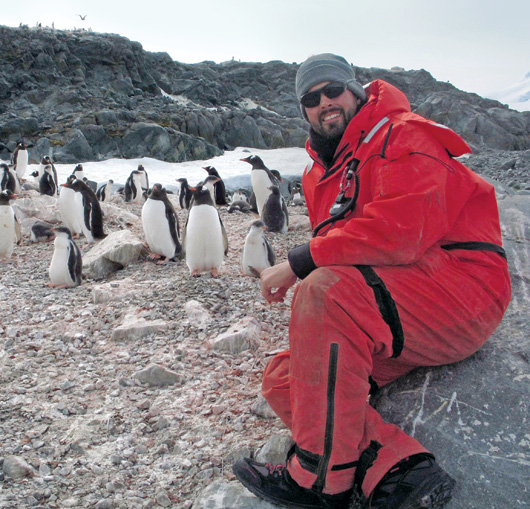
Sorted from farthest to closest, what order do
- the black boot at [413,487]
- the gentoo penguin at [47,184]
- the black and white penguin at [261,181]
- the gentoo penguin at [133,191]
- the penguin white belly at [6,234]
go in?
1. the gentoo penguin at [133,191]
2. the gentoo penguin at [47,184]
3. the black and white penguin at [261,181]
4. the penguin white belly at [6,234]
5. the black boot at [413,487]

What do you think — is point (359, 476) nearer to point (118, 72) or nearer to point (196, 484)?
point (196, 484)

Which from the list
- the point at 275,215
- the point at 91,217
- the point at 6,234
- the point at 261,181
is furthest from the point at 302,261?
the point at 261,181

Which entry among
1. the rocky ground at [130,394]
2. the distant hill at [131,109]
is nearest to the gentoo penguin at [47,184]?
the rocky ground at [130,394]

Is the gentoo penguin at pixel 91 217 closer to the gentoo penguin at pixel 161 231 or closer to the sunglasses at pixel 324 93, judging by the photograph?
the gentoo penguin at pixel 161 231

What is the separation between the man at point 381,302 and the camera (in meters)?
1.39

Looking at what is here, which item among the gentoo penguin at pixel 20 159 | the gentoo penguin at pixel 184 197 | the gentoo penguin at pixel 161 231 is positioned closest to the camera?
the gentoo penguin at pixel 161 231

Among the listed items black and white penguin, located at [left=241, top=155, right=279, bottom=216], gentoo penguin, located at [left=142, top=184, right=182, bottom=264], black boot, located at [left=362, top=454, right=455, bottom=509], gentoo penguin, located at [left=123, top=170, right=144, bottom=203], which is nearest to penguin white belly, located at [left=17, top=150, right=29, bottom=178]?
gentoo penguin, located at [left=123, top=170, right=144, bottom=203]

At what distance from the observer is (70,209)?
7.52m

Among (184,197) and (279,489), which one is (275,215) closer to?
(184,197)

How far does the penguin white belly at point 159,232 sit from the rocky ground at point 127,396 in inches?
58.9

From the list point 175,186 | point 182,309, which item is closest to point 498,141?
point 175,186

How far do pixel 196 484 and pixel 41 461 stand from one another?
0.67 metres

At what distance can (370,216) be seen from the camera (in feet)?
4.85

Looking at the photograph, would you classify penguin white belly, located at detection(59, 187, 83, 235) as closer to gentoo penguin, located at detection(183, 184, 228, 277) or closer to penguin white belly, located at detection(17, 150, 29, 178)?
gentoo penguin, located at detection(183, 184, 228, 277)
